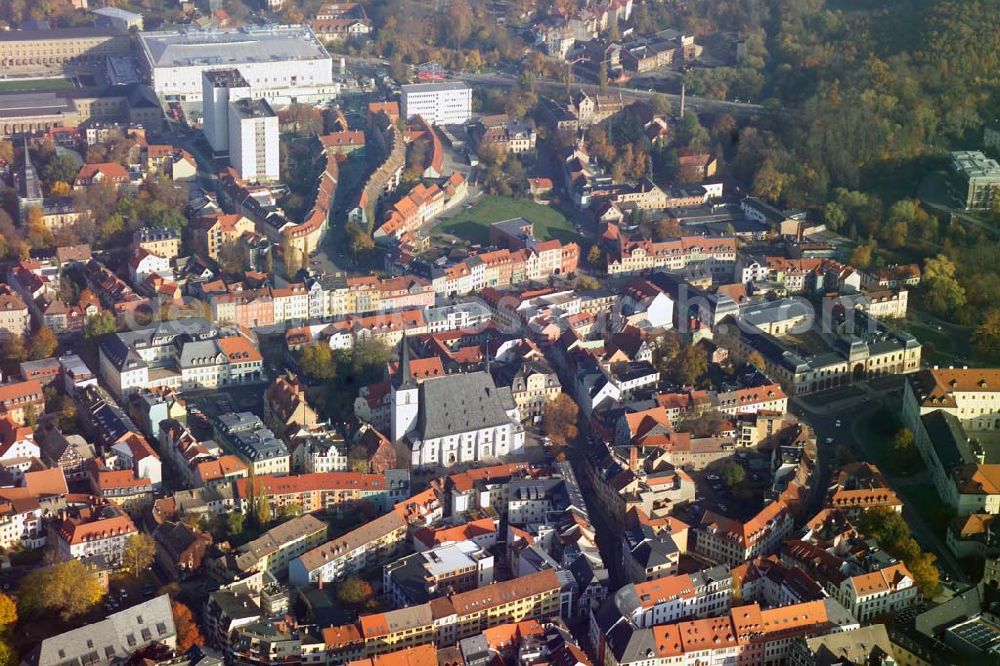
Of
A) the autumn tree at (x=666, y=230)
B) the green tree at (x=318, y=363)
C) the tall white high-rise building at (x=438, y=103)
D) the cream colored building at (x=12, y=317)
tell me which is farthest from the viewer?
the tall white high-rise building at (x=438, y=103)

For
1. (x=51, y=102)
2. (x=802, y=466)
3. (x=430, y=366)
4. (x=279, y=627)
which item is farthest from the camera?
(x=51, y=102)

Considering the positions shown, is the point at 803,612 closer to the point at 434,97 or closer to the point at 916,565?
the point at 916,565

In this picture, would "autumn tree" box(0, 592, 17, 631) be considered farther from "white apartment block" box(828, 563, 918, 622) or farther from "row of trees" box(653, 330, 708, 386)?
"row of trees" box(653, 330, 708, 386)

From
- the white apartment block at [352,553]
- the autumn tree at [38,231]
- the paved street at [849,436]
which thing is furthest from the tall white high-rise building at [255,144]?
the white apartment block at [352,553]

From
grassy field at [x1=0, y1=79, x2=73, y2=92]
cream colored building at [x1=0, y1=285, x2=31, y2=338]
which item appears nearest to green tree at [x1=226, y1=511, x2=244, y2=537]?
cream colored building at [x1=0, y1=285, x2=31, y2=338]

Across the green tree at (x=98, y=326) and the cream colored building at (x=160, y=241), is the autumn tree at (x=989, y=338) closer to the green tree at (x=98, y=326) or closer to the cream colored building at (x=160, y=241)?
the cream colored building at (x=160, y=241)

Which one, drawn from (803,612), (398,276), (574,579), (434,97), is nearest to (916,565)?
(803,612)

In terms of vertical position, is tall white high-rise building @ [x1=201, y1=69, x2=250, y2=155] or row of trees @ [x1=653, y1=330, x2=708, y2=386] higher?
tall white high-rise building @ [x1=201, y1=69, x2=250, y2=155]
